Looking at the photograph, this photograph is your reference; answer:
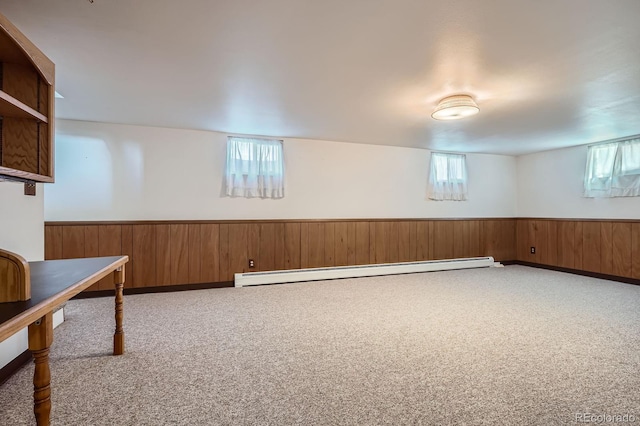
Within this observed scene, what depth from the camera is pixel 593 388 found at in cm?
174

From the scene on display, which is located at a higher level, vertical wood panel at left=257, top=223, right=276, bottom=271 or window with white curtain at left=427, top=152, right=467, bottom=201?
window with white curtain at left=427, top=152, right=467, bottom=201

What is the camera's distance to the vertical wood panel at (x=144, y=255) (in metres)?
3.96

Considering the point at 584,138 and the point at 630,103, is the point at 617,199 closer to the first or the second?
the point at 584,138

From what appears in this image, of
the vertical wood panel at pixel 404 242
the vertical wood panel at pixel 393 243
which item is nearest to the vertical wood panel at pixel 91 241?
the vertical wood panel at pixel 393 243

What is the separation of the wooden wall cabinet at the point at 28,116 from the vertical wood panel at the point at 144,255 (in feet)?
7.78

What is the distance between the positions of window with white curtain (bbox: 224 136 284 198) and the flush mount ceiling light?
2.36 metres

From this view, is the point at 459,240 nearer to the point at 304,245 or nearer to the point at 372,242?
the point at 372,242

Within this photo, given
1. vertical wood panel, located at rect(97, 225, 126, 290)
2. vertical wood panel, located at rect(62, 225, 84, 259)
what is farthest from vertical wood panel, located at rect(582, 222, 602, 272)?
vertical wood panel, located at rect(62, 225, 84, 259)

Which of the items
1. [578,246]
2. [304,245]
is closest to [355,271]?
[304,245]

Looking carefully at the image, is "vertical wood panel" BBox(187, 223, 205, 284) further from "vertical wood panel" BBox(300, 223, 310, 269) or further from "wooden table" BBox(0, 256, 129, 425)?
"wooden table" BBox(0, 256, 129, 425)

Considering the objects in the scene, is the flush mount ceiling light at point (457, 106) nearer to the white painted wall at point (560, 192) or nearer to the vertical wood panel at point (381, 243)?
the vertical wood panel at point (381, 243)

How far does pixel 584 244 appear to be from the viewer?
493 cm

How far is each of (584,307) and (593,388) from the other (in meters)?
1.93

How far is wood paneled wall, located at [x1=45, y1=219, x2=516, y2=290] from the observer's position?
384 cm
